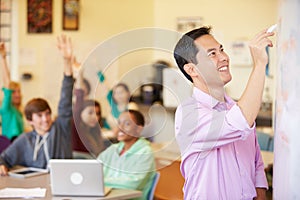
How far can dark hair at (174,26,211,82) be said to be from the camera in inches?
79.4

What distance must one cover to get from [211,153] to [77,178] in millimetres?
1421

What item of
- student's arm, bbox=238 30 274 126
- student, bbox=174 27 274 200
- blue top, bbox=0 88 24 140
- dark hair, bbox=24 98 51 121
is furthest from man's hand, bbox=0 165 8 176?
student's arm, bbox=238 30 274 126

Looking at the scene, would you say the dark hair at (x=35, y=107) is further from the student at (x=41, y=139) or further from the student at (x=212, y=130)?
the student at (x=212, y=130)

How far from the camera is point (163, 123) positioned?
12.8 feet

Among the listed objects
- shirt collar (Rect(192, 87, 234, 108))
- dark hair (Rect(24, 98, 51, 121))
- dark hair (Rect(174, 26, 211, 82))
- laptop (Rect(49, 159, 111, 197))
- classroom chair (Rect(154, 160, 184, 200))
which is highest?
dark hair (Rect(174, 26, 211, 82))

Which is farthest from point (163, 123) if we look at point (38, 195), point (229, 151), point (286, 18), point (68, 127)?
point (286, 18)

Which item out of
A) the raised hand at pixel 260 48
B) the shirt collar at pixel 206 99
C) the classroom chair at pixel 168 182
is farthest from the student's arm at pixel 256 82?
the classroom chair at pixel 168 182

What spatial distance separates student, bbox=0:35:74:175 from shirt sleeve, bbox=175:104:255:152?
208 centimetres

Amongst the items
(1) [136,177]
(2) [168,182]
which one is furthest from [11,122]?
(2) [168,182]

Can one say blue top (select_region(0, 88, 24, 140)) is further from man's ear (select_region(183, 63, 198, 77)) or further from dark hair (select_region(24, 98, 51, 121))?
man's ear (select_region(183, 63, 198, 77))

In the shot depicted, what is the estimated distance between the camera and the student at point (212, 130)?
1881mm

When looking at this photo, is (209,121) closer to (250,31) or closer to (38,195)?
(38,195)

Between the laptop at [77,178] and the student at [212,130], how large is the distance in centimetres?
122

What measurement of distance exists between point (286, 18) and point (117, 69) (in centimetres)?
540
